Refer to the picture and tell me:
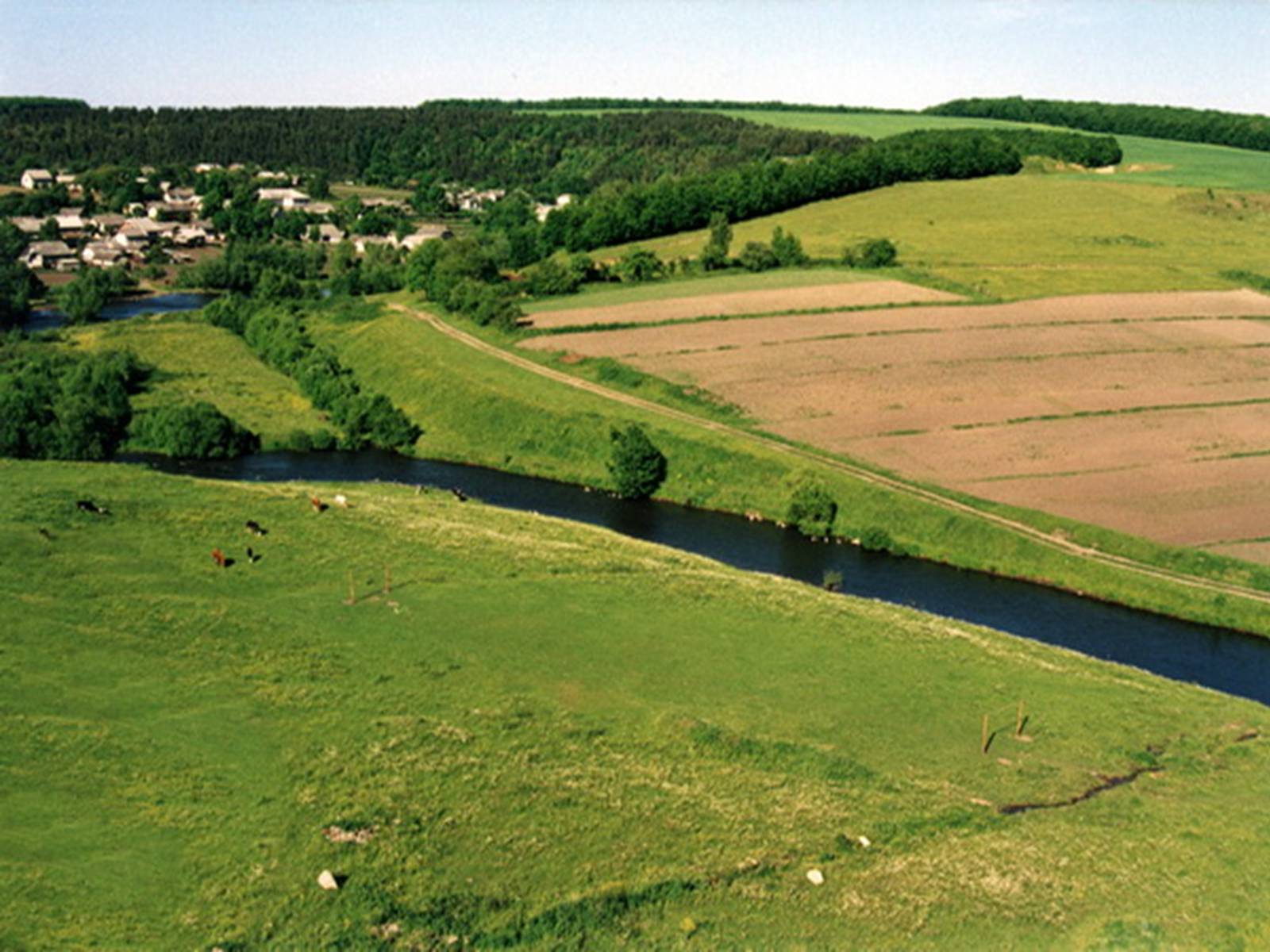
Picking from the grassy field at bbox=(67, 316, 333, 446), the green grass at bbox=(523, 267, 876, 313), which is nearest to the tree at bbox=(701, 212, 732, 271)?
the green grass at bbox=(523, 267, 876, 313)

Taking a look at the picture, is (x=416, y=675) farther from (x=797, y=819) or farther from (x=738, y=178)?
(x=738, y=178)

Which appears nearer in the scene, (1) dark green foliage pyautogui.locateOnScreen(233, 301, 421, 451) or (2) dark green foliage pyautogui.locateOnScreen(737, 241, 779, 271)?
(1) dark green foliage pyautogui.locateOnScreen(233, 301, 421, 451)

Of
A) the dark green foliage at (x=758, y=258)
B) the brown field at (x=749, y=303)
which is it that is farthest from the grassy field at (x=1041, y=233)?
the brown field at (x=749, y=303)

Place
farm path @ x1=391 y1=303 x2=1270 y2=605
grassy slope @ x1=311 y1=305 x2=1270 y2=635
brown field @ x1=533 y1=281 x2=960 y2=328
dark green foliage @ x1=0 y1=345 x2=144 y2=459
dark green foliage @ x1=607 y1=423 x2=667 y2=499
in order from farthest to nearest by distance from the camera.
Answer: brown field @ x1=533 y1=281 x2=960 y2=328 → dark green foliage @ x1=0 y1=345 x2=144 y2=459 → dark green foliage @ x1=607 y1=423 x2=667 y2=499 → grassy slope @ x1=311 y1=305 x2=1270 y2=635 → farm path @ x1=391 y1=303 x2=1270 y2=605

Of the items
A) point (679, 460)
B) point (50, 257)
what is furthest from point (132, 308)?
point (679, 460)

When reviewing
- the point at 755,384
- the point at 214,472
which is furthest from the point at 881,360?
the point at 214,472

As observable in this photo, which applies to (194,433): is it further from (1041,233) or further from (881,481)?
(1041,233)

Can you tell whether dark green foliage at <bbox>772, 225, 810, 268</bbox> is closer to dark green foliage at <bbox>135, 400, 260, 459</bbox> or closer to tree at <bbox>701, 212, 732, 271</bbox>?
tree at <bbox>701, 212, 732, 271</bbox>
